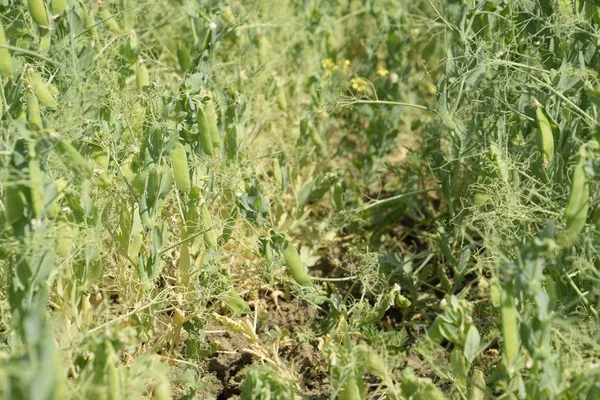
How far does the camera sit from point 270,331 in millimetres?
2396

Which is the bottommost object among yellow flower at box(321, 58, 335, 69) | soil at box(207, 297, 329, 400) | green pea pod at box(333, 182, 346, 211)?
soil at box(207, 297, 329, 400)

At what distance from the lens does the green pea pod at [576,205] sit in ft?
5.71

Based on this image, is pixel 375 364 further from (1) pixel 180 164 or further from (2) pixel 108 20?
(2) pixel 108 20

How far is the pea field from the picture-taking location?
5.56ft

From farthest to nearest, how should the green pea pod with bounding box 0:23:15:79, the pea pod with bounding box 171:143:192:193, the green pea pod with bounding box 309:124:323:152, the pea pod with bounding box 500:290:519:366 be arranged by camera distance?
the green pea pod with bounding box 309:124:323:152 < the pea pod with bounding box 171:143:192:193 < the green pea pod with bounding box 0:23:15:79 < the pea pod with bounding box 500:290:519:366

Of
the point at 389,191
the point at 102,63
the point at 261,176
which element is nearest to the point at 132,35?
the point at 102,63

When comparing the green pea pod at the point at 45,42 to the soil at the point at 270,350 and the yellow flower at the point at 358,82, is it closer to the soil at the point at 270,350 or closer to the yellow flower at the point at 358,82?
the soil at the point at 270,350

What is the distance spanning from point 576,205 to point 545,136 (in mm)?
434

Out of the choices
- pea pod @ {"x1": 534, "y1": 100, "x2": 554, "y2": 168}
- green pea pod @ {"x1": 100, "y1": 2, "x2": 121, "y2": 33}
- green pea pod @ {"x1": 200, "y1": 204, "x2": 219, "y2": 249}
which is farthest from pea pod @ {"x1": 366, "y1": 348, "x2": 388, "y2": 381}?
green pea pod @ {"x1": 100, "y1": 2, "x2": 121, "y2": 33}

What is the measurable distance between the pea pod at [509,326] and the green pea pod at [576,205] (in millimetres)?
254

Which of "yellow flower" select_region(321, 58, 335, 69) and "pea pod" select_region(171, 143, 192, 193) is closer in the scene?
"pea pod" select_region(171, 143, 192, 193)

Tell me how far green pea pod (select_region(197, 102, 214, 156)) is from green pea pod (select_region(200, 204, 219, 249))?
17 cm

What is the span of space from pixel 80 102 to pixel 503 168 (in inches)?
48.6

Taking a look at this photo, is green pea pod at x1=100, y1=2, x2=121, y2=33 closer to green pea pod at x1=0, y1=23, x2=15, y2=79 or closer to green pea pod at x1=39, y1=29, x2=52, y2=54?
green pea pod at x1=39, y1=29, x2=52, y2=54
